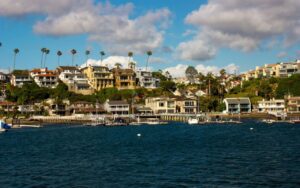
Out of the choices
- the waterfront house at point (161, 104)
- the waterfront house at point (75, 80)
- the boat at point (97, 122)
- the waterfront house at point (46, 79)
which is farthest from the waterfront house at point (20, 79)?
the waterfront house at point (161, 104)

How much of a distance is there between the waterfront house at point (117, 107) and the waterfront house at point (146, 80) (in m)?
28.6

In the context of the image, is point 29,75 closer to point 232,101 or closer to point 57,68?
point 57,68

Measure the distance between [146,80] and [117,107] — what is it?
1304 inches

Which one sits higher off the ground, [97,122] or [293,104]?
[293,104]

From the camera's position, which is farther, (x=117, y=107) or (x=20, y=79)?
(x=20, y=79)

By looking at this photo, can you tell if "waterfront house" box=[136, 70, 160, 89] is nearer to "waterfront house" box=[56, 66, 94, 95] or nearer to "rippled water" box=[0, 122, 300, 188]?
"waterfront house" box=[56, 66, 94, 95]

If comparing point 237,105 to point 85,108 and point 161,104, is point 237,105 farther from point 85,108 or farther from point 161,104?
point 85,108

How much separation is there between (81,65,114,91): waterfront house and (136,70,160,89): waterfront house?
1374cm

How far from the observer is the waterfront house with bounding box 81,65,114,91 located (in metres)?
165

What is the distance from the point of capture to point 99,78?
165m

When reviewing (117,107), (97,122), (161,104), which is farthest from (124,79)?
(97,122)

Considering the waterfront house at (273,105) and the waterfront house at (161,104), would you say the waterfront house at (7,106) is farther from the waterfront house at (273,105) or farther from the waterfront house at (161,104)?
the waterfront house at (273,105)

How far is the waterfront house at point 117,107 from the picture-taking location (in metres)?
146

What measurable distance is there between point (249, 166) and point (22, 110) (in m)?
111
